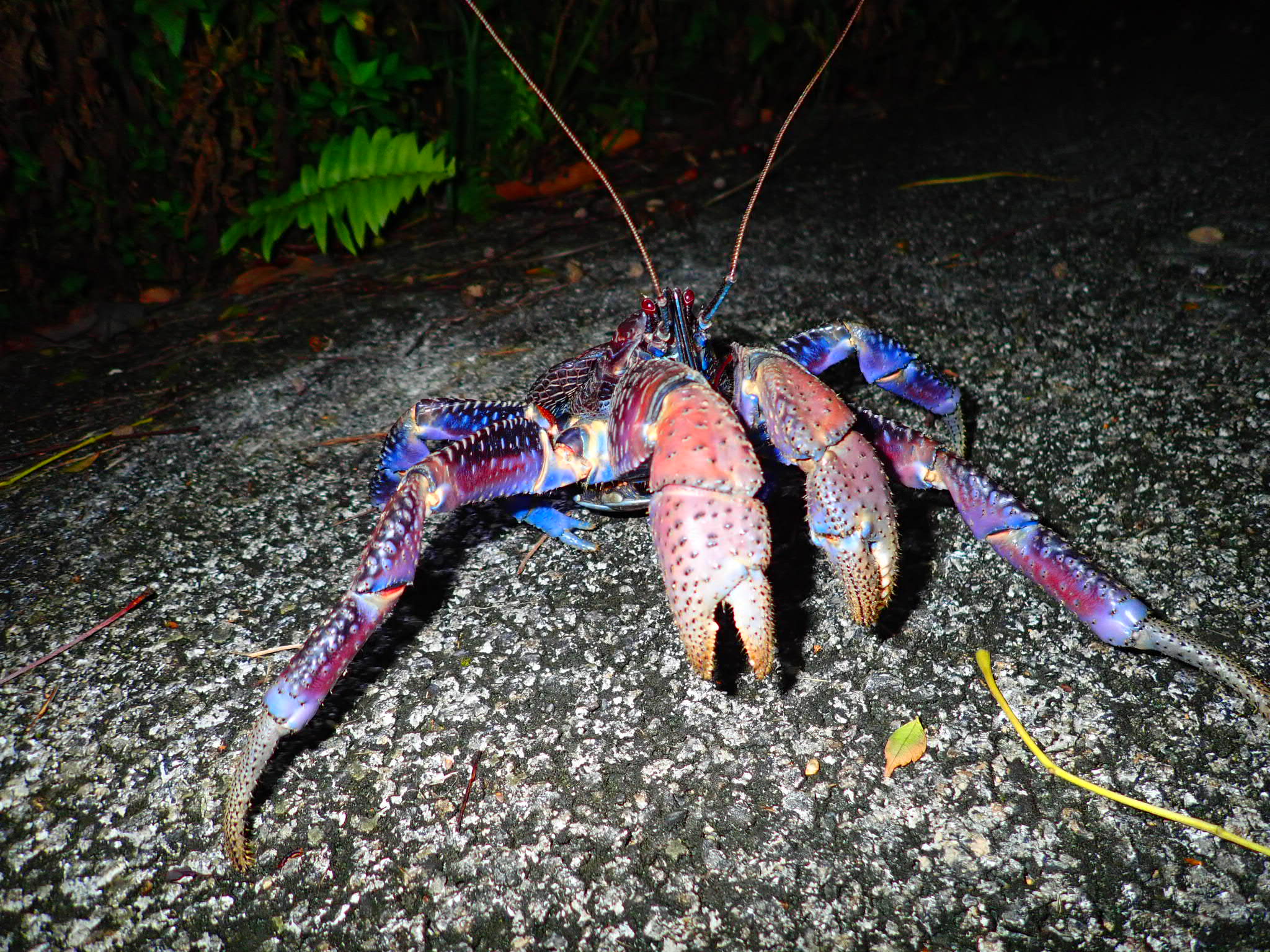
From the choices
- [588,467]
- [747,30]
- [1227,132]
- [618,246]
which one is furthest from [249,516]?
[1227,132]

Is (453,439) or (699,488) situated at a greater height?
(699,488)

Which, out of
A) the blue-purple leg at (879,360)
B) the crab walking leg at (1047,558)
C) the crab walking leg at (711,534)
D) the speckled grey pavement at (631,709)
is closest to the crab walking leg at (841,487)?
the crab walking leg at (711,534)

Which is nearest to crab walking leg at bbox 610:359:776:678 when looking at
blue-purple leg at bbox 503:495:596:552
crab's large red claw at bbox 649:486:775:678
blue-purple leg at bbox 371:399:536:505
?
crab's large red claw at bbox 649:486:775:678

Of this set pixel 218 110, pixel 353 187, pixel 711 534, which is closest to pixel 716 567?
pixel 711 534

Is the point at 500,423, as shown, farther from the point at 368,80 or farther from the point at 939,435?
the point at 368,80

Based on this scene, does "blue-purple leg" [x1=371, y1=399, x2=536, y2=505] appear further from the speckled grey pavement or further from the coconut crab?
the speckled grey pavement

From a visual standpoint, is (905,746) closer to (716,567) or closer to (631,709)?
(631,709)
